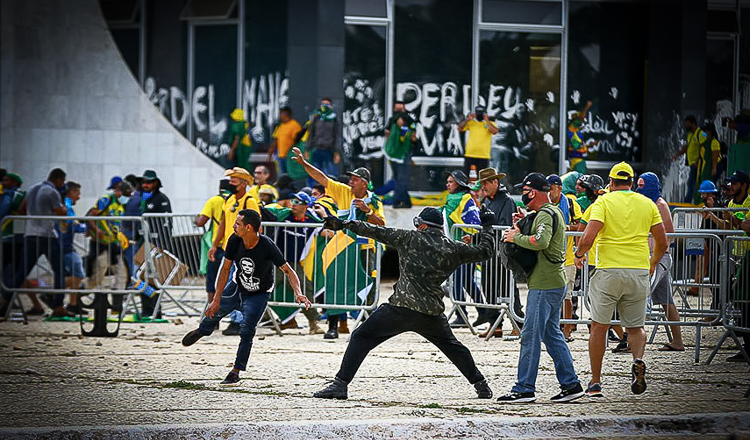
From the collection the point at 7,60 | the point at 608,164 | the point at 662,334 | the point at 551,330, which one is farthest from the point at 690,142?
the point at 551,330

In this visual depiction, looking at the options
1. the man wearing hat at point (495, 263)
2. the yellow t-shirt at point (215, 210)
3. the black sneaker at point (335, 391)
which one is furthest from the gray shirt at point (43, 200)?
the black sneaker at point (335, 391)

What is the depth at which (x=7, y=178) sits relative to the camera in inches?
687

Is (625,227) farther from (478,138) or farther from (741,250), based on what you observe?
(478,138)

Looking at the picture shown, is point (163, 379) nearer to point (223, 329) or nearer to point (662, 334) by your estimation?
point (223, 329)

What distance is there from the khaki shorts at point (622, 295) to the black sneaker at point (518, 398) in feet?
2.89

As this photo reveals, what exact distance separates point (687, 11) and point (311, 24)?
761 cm

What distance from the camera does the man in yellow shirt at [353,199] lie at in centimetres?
1391

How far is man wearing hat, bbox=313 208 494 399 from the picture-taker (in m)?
9.87

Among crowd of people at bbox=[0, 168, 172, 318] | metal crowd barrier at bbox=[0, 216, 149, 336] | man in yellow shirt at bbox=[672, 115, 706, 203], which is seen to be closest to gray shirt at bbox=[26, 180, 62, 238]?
crowd of people at bbox=[0, 168, 172, 318]

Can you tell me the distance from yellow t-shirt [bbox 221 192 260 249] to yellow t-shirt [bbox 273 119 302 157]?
9.05 metres

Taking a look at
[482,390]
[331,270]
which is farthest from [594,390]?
[331,270]

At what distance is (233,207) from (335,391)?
16.1 ft

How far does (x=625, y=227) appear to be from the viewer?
10094 mm

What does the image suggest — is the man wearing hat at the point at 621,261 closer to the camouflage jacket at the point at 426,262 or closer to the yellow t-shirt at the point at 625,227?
the yellow t-shirt at the point at 625,227
